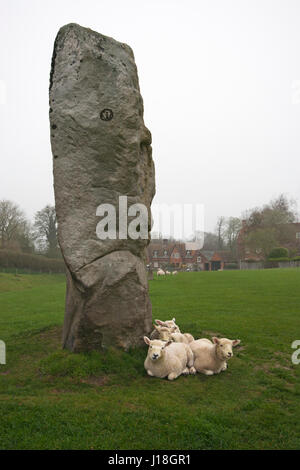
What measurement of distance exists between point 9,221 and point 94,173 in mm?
53880

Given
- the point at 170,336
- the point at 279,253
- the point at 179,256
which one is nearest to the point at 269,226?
the point at 279,253

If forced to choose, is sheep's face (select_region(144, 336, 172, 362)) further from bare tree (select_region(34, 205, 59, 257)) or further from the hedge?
bare tree (select_region(34, 205, 59, 257))

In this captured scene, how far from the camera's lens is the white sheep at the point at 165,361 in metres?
6.39

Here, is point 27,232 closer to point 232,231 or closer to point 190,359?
point 232,231

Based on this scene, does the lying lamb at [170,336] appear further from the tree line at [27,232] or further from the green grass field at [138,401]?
the tree line at [27,232]

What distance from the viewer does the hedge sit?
44375 millimetres

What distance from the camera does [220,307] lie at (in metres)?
15.3

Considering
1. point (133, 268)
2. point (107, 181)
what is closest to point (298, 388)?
point (133, 268)

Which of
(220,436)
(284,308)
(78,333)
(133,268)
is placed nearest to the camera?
(220,436)

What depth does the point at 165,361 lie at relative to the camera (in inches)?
258

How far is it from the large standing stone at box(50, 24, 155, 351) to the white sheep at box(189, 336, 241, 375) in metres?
1.34

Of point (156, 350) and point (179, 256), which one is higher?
point (179, 256)

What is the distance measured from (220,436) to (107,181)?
16.5ft
